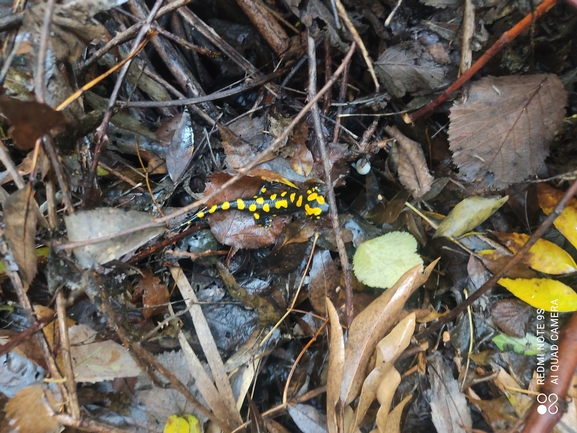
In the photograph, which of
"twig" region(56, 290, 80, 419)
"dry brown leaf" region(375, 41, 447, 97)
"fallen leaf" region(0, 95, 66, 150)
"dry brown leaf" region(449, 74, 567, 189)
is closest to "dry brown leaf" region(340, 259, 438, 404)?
"dry brown leaf" region(449, 74, 567, 189)

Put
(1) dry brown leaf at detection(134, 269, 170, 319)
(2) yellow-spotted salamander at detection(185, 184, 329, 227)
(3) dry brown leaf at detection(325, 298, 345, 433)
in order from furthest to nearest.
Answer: (2) yellow-spotted salamander at detection(185, 184, 329, 227)
(1) dry brown leaf at detection(134, 269, 170, 319)
(3) dry brown leaf at detection(325, 298, 345, 433)

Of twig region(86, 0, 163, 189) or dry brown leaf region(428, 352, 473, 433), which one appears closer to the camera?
twig region(86, 0, 163, 189)

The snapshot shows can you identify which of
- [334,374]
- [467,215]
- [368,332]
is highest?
[467,215]

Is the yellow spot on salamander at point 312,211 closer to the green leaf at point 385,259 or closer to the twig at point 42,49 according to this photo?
the green leaf at point 385,259

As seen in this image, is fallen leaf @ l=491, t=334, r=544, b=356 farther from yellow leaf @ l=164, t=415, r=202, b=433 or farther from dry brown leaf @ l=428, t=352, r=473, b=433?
yellow leaf @ l=164, t=415, r=202, b=433

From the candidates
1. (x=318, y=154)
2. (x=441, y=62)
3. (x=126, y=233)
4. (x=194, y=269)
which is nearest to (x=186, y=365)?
(x=194, y=269)

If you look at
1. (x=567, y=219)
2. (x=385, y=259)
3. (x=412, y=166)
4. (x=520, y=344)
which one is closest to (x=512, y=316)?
(x=520, y=344)

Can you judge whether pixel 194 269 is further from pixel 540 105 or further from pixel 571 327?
pixel 540 105

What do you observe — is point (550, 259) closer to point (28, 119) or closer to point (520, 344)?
point (520, 344)
